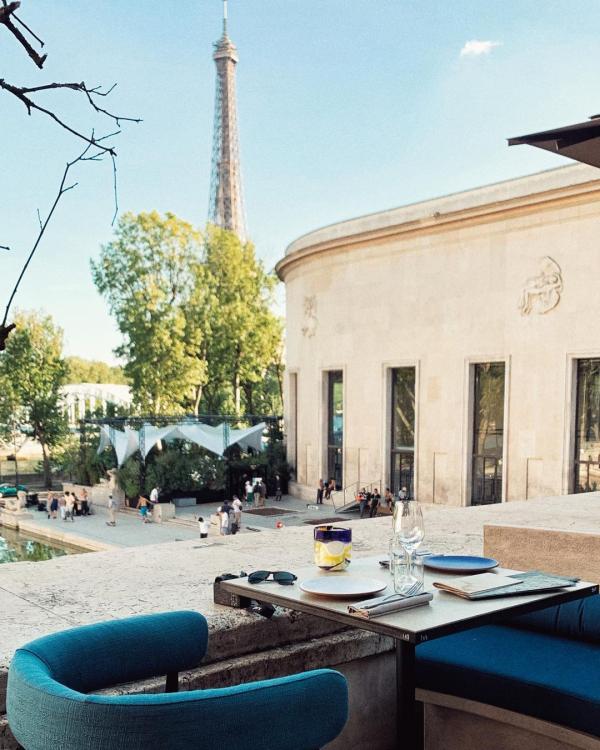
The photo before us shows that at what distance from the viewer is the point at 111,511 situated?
3006 cm

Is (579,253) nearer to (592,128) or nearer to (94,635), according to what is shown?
(592,128)

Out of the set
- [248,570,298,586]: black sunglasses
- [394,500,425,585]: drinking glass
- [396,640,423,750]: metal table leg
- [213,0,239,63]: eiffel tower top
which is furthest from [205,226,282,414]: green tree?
[213,0,239,63]: eiffel tower top

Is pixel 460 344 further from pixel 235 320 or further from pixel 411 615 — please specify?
pixel 411 615

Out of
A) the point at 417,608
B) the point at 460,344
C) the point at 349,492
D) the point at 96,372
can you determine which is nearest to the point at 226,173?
the point at 96,372

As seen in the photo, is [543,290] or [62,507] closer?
[543,290]

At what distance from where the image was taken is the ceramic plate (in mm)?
3438

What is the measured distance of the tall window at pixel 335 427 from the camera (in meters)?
32.6

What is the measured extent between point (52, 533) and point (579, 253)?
67.3 feet

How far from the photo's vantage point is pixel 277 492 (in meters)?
34.2

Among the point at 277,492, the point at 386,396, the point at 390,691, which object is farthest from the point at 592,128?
the point at 277,492

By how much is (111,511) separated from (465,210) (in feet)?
56.2

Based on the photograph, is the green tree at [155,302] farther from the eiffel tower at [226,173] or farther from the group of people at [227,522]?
the eiffel tower at [226,173]

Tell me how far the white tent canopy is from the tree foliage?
23.0 feet

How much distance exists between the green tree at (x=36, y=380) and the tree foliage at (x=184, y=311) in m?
6.07
